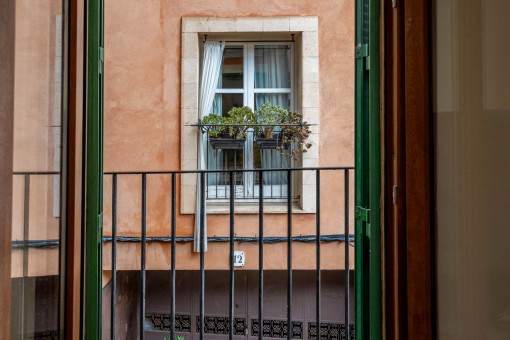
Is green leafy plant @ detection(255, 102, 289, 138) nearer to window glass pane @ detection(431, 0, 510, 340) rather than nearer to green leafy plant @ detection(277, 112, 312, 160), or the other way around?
green leafy plant @ detection(277, 112, 312, 160)

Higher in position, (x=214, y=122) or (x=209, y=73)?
(x=209, y=73)

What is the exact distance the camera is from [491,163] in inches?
39.7

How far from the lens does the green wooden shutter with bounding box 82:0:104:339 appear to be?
148 cm

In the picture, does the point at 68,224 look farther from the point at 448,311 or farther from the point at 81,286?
the point at 448,311

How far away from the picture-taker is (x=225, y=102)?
4.81 meters

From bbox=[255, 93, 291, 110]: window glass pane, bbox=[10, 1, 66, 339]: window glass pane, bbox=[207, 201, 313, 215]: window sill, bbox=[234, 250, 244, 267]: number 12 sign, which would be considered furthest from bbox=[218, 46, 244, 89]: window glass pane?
bbox=[10, 1, 66, 339]: window glass pane

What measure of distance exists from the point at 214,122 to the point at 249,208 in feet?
3.11

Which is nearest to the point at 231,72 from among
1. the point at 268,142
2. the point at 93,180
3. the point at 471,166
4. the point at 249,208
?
the point at 268,142

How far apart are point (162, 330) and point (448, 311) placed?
4051 mm

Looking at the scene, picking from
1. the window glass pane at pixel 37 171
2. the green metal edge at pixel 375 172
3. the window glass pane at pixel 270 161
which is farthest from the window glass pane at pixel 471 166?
the window glass pane at pixel 270 161

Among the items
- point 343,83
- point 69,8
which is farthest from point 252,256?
point 69,8

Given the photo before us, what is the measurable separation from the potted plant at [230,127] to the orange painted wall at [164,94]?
1.18 feet

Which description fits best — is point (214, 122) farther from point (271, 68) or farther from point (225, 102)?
point (271, 68)

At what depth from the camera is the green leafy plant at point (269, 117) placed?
452 centimetres
